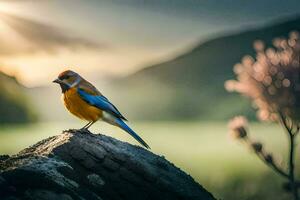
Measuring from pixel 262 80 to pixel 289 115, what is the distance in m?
1.83

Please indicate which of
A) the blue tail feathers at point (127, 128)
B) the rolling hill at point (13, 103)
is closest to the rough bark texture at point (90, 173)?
the blue tail feathers at point (127, 128)

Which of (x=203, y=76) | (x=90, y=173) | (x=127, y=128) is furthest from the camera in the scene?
(x=203, y=76)

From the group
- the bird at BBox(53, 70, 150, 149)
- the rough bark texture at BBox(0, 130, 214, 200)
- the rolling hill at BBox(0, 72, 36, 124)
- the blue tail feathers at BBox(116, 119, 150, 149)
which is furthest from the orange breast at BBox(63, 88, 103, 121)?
the rolling hill at BBox(0, 72, 36, 124)

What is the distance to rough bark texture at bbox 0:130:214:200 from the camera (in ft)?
22.7

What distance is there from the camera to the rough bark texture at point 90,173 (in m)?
6.93

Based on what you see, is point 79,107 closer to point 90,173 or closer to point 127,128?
point 127,128

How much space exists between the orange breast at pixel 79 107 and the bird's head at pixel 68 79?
0.24ft

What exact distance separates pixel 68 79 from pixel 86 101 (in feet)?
1.20

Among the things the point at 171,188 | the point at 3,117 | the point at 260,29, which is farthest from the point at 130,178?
the point at 260,29

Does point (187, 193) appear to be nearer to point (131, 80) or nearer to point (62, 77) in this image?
point (62, 77)

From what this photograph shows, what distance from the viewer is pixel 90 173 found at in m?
7.57

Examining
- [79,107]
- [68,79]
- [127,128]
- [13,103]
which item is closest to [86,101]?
[79,107]

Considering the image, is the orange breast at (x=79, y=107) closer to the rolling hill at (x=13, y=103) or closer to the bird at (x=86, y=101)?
the bird at (x=86, y=101)

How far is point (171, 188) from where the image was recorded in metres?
7.91
